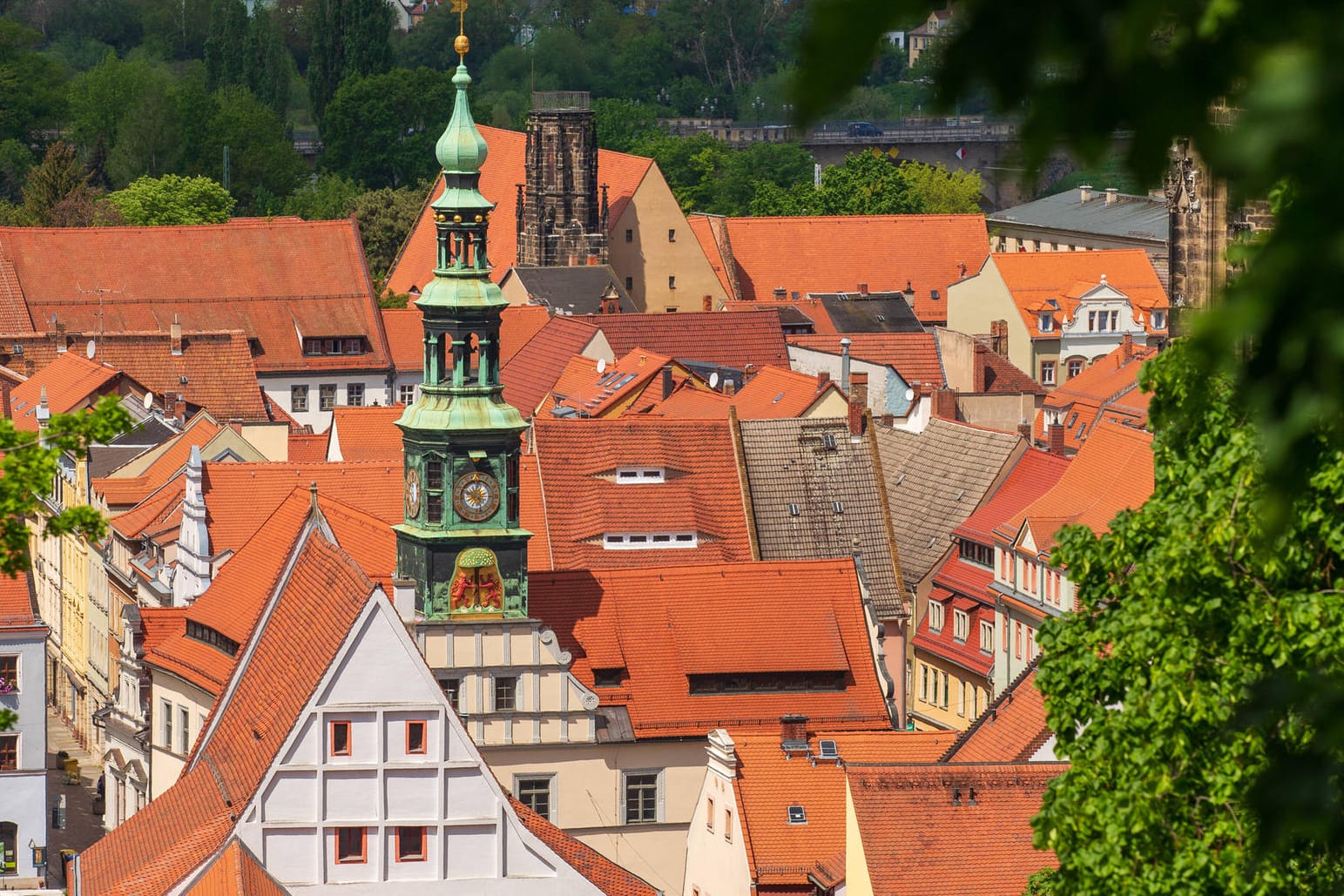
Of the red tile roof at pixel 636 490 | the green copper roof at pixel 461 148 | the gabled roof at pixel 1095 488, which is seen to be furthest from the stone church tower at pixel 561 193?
the green copper roof at pixel 461 148

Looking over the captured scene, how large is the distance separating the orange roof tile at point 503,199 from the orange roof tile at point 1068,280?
50.2 ft

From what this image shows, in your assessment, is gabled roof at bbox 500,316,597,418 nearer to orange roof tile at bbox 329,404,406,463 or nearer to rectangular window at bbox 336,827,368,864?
orange roof tile at bbox 329,404,406,463

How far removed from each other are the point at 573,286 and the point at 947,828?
246 ft

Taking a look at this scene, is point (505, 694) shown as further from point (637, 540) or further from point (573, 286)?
point (573, 286)

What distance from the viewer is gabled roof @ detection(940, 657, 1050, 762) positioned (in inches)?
1312

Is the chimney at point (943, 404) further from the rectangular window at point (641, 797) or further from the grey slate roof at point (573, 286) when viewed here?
the grey slate roof at point (573, 286)

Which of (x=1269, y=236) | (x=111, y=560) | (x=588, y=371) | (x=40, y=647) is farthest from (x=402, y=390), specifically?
(x=1269, y=236)

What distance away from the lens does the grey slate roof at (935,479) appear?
55.3m

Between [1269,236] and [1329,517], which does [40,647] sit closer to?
[1329,517]

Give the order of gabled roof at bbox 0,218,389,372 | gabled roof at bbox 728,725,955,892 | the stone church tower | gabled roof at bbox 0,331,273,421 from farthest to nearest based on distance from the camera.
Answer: the stone church tower
gabled roof at bbox 0,218,389,372
gabled roof at bbox 0,331,273,421
gabled roof at bbox 728,725,955,892

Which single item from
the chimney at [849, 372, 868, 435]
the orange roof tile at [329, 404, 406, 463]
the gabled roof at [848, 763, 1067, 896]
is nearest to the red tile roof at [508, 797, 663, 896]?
the gabled roof at [848, 763, 1067, 896]

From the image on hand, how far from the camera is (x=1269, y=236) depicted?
3.38m

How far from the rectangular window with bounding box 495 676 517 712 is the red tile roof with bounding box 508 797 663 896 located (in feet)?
22.2

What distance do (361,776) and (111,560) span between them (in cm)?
2766
